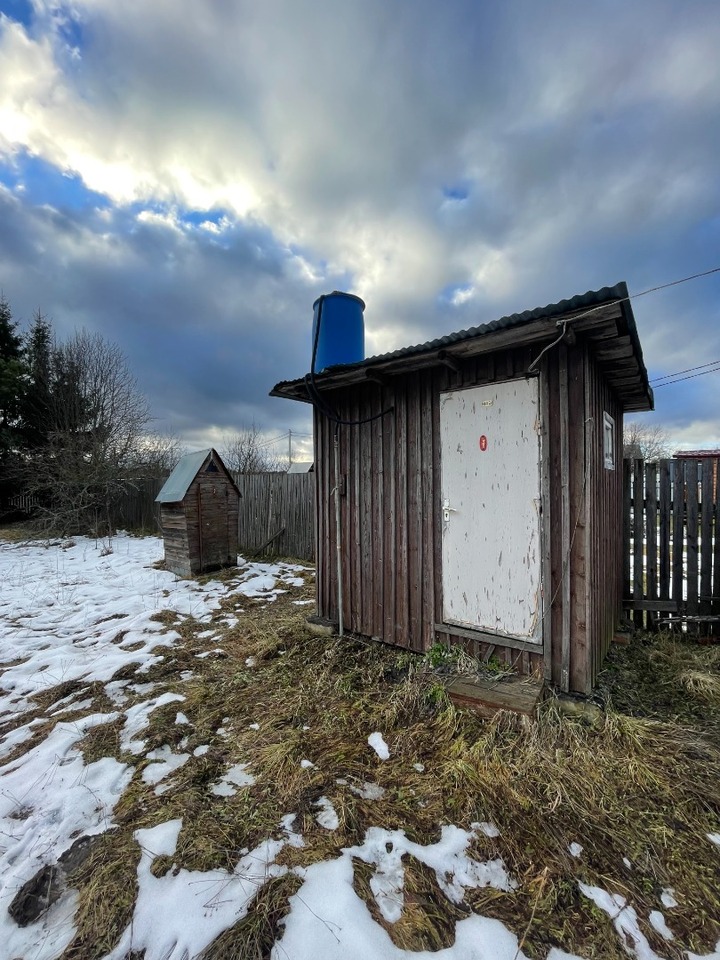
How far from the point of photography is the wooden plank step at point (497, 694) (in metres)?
2.44

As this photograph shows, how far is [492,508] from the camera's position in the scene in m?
3.02

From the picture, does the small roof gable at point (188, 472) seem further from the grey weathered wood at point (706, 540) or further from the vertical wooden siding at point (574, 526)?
the grey weathered wood at point (706, 540)

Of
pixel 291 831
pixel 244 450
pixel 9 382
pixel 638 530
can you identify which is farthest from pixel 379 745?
pixel 244 450

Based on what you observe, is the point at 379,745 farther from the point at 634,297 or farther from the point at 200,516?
the point at 200,516

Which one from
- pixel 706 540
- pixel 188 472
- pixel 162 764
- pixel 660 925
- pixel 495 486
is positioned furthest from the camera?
pixel 188 472

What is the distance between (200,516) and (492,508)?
5.66m

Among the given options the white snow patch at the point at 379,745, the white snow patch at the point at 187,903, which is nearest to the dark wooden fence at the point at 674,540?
the white snow patch at the point at 379,745

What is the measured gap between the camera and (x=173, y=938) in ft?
4.29

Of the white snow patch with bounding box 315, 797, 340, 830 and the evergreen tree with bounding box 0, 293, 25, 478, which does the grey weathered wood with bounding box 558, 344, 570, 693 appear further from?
the evergreen tree with bounding box 0, 293, 25, 478

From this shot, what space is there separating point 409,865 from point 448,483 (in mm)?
2361

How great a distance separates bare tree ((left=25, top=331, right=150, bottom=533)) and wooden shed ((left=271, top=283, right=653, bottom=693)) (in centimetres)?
1081

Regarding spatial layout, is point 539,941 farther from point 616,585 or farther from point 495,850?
point 616,585

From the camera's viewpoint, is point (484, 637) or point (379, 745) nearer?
point (379, 745)

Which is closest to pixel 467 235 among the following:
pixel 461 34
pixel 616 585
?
pixel 461 34
